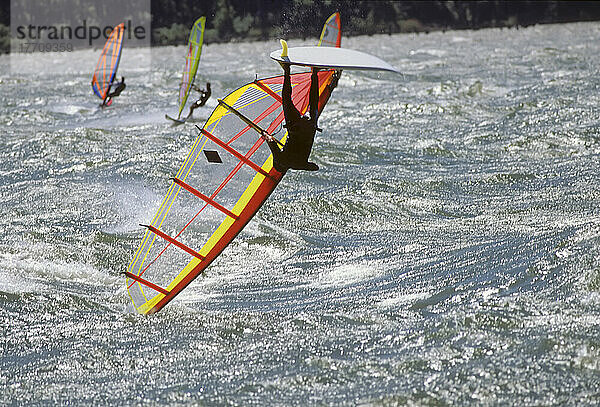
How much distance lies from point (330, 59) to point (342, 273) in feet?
9.51

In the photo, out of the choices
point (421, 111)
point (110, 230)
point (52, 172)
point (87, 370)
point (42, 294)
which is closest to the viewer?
point (87, 370)

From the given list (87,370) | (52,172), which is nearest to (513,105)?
(52,172)

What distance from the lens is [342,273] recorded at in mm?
8312

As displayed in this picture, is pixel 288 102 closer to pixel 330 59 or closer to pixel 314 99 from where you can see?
pixel 314 99

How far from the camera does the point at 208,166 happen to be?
24.7ft

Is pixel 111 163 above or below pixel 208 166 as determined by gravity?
below

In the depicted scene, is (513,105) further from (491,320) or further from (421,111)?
(491,320)

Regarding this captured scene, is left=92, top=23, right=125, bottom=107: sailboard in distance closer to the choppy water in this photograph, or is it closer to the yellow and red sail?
the choppy water

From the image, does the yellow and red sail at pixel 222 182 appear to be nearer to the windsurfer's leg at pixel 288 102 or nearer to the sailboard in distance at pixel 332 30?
the windsurfer's leg at pixel 288 102

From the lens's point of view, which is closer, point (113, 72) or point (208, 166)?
point (208, 166)

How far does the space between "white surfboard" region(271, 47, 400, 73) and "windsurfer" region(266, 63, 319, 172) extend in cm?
12

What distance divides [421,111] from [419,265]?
32.6 ft

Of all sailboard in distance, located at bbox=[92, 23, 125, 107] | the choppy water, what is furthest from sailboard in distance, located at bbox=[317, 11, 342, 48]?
sailboard in distance, located at bbox=[92, 23, 125, 107]

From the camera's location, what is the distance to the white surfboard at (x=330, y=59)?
5863mm
